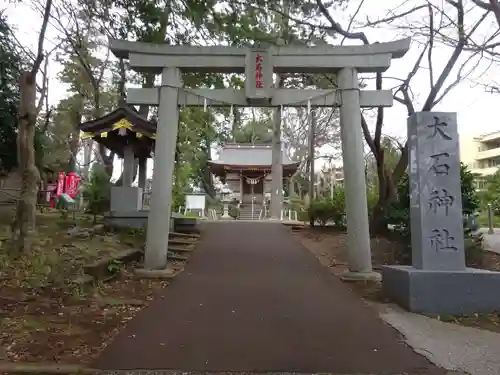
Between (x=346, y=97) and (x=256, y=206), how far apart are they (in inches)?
930

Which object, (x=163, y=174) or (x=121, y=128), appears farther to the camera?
(x=121, y=128)

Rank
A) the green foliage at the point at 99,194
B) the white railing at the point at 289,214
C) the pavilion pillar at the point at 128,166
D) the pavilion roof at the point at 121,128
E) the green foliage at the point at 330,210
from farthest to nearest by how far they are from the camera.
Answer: the white railing at the point at 289,214 → the green foliage at the point at 330,210 → the green foliage at the point at 99,194 → the pavilion pillar at the point at 128,166 → the pavilion roof at the point at 121,128

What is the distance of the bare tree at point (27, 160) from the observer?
8289 millimetres

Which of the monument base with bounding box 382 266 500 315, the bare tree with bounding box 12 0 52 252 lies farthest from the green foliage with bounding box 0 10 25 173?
the monument base with bounding box 382 266 500 315

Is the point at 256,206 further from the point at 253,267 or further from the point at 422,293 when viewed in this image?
the point at 422,293

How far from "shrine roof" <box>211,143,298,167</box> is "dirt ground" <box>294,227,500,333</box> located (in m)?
14.0

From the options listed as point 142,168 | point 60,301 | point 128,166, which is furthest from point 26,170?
point 142,168

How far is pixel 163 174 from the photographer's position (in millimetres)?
9719

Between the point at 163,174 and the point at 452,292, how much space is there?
627 centimetres

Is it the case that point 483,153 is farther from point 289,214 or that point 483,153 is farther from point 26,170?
point 26,170

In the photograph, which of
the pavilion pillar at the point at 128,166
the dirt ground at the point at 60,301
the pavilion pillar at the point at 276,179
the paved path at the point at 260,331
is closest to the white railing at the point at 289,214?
the pavilion pillar at the point at 276,179

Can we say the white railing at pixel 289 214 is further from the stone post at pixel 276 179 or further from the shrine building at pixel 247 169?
the shrine building at pixel 247 169

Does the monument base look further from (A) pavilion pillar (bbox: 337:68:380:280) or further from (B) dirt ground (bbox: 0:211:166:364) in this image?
(B) dirt ground (bbox: 0:211:166:364)

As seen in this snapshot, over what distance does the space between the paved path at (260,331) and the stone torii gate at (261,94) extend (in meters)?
1.29
